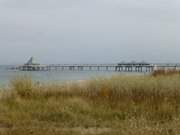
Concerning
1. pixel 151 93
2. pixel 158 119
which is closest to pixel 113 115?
pixel 158 119

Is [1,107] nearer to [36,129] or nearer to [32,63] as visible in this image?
[36,129]

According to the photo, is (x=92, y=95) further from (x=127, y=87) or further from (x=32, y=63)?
(x=32, y=63)

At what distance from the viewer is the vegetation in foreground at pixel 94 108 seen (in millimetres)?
7488

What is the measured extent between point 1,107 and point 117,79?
5.48 meters

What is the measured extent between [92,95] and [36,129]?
5.99 meters

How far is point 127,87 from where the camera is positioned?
13836 mm

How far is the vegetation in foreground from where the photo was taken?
24.6 ft

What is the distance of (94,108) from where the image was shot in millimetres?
10781

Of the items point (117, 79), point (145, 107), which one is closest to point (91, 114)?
point (145, 107)

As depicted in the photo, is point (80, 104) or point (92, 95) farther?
point (92, 95)

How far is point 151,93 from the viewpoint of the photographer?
522 inches

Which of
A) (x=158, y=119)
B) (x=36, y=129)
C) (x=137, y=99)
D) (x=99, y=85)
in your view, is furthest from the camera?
(x=99, y=85)

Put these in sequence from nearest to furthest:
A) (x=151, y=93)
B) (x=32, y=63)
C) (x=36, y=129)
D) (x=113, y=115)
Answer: (x=36, y=129), (x=113, y=115), (x=151, y=93), (x=32, y=63)

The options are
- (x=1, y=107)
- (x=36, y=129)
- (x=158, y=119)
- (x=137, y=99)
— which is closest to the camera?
(x=36, y=129)
